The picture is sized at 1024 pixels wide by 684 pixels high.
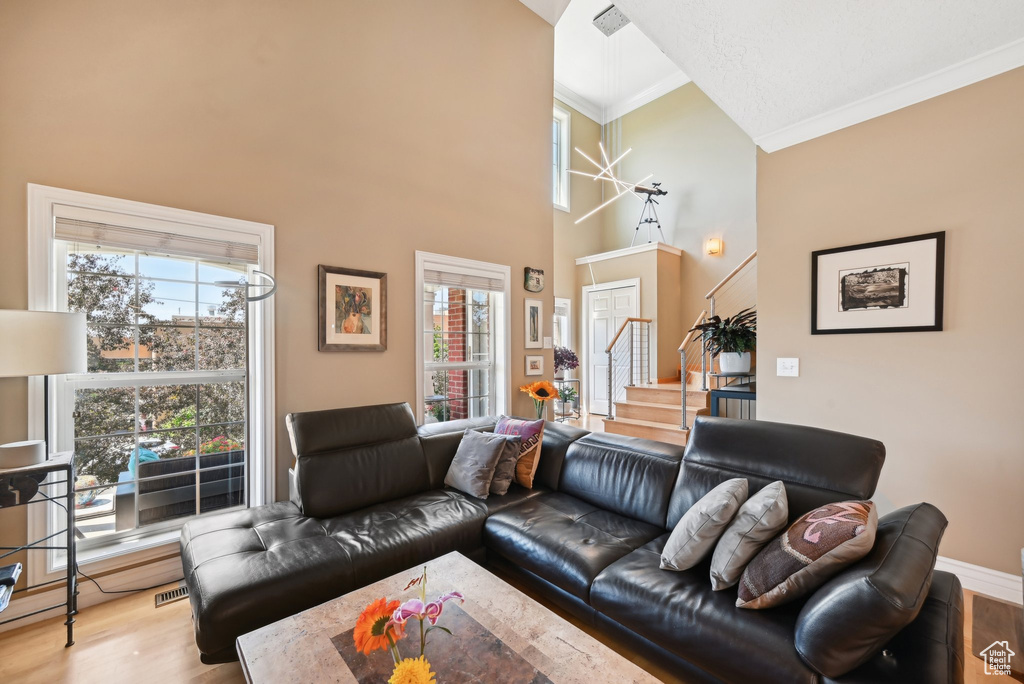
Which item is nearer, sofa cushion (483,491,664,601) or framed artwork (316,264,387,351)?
sofa cushion (483,491,664,601)

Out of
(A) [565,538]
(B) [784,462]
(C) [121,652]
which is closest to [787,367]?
(B) [784,462]

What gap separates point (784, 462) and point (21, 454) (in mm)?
3306

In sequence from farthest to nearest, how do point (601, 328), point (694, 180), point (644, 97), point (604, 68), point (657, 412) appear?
point (644, 97)
point (601, 328)
point (604, 68)
point (694, 180)
point (657, 412)

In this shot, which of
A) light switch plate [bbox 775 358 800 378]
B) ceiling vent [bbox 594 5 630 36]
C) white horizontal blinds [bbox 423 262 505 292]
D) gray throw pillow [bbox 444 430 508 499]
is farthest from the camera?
ceiling vent [bbox 594 5 630 36]

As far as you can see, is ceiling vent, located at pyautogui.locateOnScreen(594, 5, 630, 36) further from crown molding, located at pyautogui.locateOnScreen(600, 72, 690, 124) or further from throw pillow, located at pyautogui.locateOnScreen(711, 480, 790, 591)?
throw pillow, located at pyautogui.locateOnScreen(711, 480, 790, 591)

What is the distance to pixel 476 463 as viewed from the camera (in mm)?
2654

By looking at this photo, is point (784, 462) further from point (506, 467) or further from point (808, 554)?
point (506, 467)

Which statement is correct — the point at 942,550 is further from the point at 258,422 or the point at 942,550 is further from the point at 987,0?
the point at 258,422

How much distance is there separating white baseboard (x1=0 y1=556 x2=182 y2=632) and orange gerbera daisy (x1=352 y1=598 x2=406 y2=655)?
211 cm

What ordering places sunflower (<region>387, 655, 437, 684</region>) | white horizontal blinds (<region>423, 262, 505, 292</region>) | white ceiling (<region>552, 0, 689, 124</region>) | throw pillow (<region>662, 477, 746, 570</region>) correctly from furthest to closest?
white ceiling (<region>552, 0, 689, 124</region>) → white horizontal blinds (<region>423, 262, 505, 292</region>) → throw pillow (<region>662, 477, 746, 570</region>) → sunflower (<region>387, 655, 437, 684</region>)

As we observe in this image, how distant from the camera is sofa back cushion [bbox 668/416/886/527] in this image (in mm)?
1705

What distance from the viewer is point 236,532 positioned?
2.05 metres

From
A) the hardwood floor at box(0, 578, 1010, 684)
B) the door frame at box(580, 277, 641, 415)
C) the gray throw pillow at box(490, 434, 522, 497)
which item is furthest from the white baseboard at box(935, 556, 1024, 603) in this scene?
the door frame at box(580, 277, 641, 415)

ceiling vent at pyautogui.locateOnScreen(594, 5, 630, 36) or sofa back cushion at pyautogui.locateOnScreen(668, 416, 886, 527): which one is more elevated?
ceiling vent at pyautogui.locateOnScreen(594, 5, 630, 36)
